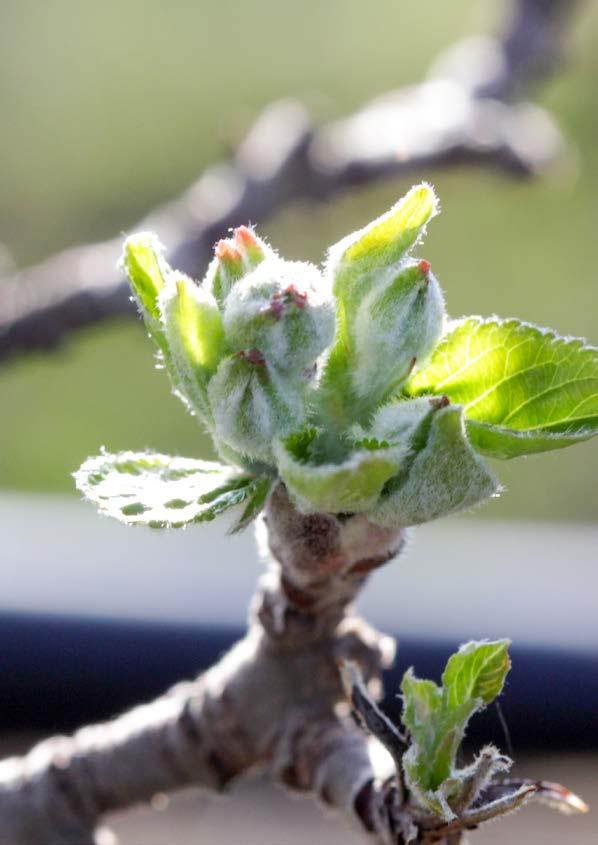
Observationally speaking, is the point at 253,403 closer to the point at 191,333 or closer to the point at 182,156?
the point at 191,333

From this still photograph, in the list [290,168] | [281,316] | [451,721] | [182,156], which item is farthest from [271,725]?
[182,156]

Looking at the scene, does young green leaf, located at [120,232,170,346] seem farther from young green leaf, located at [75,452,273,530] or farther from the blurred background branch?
the blurred background branch

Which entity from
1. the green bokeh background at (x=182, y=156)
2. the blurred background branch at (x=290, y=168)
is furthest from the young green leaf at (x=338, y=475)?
the green bokeh background at (x=182, y=156)

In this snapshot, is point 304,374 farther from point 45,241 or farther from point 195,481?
point 45,241

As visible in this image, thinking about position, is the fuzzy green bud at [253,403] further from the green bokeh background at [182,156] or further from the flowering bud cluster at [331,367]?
the green bokeh background at [182,156]

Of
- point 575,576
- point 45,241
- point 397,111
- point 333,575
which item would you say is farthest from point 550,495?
point 333,575
